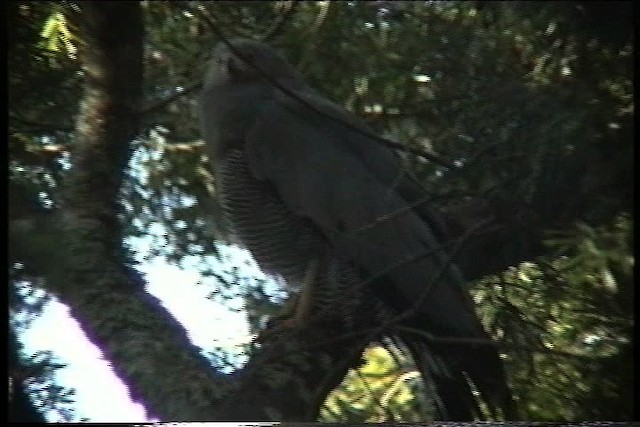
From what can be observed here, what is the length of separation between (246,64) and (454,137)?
400 millimetres

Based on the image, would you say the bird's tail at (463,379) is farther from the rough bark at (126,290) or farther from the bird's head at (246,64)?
the bird's head at (246,64)

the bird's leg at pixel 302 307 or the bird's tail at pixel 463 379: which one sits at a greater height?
the bird's leg at pixel 302 307

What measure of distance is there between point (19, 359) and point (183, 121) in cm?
51

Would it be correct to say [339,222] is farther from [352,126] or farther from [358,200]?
[352,126]

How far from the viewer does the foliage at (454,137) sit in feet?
4.31

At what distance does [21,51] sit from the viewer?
4.50 feet

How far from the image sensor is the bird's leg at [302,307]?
4.30 ft

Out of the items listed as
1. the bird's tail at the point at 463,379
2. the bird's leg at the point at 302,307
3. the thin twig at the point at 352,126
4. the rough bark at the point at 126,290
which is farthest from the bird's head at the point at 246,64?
the bird's tail at the point at 463,379

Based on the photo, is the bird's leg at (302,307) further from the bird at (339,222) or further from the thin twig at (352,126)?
the thin twig at (352,126)

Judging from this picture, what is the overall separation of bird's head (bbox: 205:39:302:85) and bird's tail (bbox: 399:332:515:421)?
519mm

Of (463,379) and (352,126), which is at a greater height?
(352,126)

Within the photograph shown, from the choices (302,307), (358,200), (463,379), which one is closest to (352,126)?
(358,200)

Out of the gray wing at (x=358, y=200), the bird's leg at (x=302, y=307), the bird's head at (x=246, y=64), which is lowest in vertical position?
the bird's leg at (x=302, y=307)

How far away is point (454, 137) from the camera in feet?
4.50
